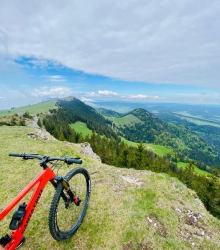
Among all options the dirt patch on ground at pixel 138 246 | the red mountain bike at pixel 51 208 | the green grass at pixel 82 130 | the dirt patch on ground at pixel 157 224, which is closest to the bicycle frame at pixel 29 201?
the red mountain bike at pixel 51 208

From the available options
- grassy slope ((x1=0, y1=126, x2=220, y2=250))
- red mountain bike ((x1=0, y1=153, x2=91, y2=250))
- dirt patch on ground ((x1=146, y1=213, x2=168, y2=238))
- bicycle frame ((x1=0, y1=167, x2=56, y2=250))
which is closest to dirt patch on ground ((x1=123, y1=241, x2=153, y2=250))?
grassy slope ((x1=0, y1=126, x2=220, y2=250))

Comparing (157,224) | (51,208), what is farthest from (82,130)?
(51,208)

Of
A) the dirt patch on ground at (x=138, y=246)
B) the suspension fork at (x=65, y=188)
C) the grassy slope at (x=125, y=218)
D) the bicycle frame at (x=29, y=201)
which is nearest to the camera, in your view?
the bicycle frame at (x=29, y=201)

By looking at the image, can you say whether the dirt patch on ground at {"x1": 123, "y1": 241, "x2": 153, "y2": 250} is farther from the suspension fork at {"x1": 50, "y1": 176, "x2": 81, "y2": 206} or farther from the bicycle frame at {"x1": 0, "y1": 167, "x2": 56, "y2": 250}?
the bicycle frame at {"x1": 0, "y1": 167, "x2": 56, "y2": 250}

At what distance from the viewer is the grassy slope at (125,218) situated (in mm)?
6492

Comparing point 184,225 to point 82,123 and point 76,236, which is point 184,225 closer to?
point 76,236

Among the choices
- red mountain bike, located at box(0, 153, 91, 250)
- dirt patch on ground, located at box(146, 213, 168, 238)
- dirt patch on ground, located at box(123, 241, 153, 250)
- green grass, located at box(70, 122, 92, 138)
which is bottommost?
green grass, located at box(70, 122, 92, 138)

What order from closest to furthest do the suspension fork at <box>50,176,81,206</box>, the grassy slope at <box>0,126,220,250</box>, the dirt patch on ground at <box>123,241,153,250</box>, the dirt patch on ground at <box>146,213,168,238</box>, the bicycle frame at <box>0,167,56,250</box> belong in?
the bicycle frame at <box>0,167,56,250</box>
the suspension fork at <box>50,176,81,206</box>
the dirt patch on ground at <box>123,241,153,250</box>
the grassy slope at <box>0,126,220,250</box>
the dirt patch on ground at <box>146,213,168,238</box>

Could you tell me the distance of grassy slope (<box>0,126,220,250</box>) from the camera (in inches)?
256

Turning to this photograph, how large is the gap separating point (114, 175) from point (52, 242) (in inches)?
279

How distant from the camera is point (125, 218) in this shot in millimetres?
7750

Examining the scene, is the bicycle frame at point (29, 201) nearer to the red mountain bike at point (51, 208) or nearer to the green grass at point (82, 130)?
the red mountain bike at point (51, 208)

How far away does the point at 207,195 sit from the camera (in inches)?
1346

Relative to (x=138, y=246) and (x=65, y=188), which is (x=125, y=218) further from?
(x=65, y=188)
